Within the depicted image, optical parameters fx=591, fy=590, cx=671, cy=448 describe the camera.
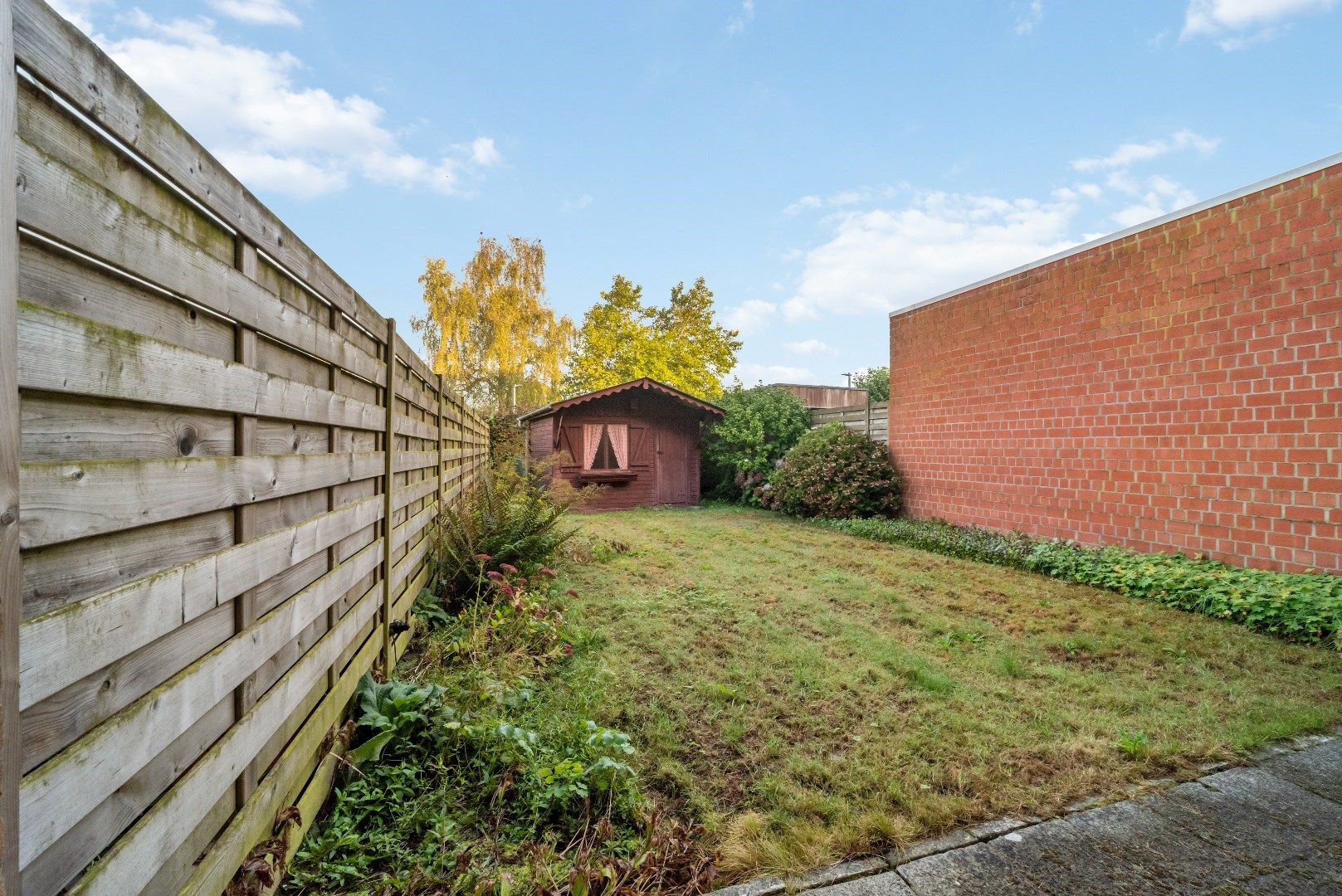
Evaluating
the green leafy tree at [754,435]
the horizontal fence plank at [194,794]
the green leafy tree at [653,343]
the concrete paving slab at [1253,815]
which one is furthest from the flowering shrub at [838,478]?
the green leafy tree at [653,343]

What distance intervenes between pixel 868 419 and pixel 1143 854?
32.4 ft

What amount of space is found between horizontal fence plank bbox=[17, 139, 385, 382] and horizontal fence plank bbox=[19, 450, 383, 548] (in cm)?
32

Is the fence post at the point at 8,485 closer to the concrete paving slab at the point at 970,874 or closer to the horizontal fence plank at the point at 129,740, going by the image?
the horizontal fence plank at the point at 129,740

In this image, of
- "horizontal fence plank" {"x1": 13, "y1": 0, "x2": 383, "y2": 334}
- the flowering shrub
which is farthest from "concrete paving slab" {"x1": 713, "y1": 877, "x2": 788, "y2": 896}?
the flowering shrub

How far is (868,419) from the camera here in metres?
11.4

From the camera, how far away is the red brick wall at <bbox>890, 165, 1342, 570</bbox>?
511 centimetres

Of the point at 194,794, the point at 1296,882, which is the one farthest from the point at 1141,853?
the point at 194,794

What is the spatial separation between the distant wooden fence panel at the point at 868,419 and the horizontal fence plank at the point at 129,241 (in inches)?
417

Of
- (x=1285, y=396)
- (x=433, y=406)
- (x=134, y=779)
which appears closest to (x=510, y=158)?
(x=433, y=406)

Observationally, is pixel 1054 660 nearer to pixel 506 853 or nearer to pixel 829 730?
pixel 829 730

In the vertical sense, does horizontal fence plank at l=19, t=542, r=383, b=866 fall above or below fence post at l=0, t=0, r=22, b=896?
below

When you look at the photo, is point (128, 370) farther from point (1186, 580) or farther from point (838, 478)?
point (838, 478)

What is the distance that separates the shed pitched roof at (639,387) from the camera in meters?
13.4

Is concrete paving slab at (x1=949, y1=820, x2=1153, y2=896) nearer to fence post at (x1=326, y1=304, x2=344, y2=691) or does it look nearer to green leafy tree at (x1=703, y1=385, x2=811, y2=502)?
fence post at (x1=326, y1=304, x2=344, y2=691)
